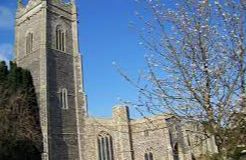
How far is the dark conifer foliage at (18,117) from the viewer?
2177cm

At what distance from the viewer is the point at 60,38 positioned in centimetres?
4772

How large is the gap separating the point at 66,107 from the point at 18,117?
20.5 meters

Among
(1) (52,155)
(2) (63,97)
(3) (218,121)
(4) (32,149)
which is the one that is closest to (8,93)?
(4) (32,149)

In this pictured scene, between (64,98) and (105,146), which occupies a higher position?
(64,98)

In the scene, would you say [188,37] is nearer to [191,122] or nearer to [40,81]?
[191,122]

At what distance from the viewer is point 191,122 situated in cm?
730

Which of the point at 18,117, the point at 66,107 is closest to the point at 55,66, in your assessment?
the point at 66,107

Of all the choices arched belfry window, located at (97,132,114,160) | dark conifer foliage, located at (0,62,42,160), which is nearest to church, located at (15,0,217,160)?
arched belfry window, located at (97,132,114,160)

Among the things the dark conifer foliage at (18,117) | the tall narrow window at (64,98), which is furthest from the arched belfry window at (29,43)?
the dark conifer foliage at (18,117)

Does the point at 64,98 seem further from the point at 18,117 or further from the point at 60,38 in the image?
the point at 18,117

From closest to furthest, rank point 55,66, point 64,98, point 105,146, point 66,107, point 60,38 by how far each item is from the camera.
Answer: point 105,146 < point 66,107 < point 64,98 < point 55,66 < point 60,38

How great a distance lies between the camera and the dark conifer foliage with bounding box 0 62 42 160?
21766mm

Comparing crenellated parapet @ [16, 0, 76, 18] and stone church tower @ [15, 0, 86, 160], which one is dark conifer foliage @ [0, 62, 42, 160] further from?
crenellated parapet @ [16, 0, 76, 18]

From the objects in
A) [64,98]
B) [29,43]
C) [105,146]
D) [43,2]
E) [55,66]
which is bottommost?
[105,146]
